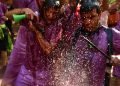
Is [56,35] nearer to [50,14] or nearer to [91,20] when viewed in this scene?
[50,14]

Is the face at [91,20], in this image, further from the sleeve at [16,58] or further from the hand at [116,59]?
the sleeve at [16,58]

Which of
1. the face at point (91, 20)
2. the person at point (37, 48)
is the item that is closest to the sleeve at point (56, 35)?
the person at point (37, 48)

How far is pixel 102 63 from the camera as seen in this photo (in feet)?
13.2

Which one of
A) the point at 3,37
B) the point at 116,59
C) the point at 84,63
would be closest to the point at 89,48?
the point at 84,63

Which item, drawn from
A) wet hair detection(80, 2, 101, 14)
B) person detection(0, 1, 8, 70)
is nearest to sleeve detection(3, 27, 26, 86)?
wet hair detection(80, 2, 101, 14)

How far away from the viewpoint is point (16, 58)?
4.31 metres

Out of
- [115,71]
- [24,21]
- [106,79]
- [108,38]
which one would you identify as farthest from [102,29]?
[115,71]

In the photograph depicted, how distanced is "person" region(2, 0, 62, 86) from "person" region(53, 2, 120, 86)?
21cm

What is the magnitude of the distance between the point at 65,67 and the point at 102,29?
654 millimetres

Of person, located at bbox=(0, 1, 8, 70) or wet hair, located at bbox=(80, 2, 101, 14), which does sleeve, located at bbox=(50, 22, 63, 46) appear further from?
person, located at bbox=(0, 1, 8, 70)

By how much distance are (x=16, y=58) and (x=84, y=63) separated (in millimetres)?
701

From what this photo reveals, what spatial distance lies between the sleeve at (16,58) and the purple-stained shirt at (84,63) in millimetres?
373

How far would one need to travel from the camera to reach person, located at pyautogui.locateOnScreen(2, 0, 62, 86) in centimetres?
409

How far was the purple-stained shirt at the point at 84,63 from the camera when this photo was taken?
13.3 feet
